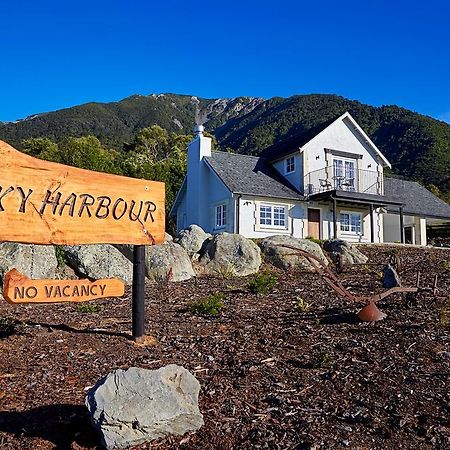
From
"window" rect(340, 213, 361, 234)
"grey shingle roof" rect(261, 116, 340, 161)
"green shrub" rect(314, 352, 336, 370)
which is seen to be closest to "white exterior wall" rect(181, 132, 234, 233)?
"grey shingle roof" rect(261, 116, 340, 161)

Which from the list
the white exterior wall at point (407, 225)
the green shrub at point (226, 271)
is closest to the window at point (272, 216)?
the white exterior wall at point (407, 225)

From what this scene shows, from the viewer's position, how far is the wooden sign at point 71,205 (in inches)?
222

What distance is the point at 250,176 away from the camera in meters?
26.3

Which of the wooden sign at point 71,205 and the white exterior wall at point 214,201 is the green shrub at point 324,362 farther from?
the white exterior wall at point 214,201

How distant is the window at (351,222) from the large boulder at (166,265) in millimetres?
16577

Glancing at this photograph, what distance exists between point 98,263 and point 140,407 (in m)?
8.34

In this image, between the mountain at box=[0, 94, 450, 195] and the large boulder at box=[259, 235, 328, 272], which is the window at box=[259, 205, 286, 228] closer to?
the large boulder at box=[259, 235, 328, 272]

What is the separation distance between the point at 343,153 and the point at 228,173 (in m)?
6.74

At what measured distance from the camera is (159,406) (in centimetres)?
373

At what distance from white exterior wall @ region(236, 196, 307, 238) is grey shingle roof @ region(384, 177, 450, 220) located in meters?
7.35

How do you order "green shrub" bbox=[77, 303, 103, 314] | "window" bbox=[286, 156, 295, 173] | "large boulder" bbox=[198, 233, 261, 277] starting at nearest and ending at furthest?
"green shrub" bbox=[77, 303, 103, 314] → "large boulder" bbox=[198, 233, 261, 277] → "window" bbox=[286, 156, 295, 173]

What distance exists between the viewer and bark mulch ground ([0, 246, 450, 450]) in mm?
3834

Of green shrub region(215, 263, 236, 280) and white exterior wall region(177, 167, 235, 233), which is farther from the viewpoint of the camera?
white exterior wall region(177, 167, 235, 233)

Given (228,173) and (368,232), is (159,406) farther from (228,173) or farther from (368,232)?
(368,232)
